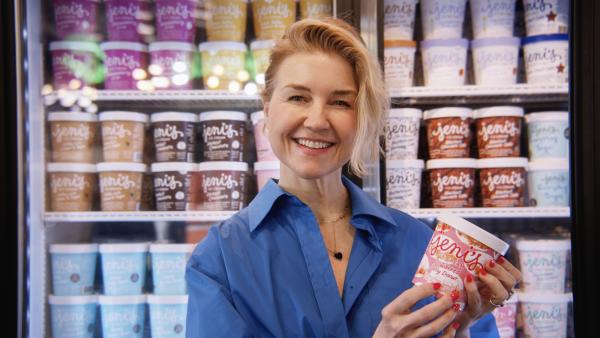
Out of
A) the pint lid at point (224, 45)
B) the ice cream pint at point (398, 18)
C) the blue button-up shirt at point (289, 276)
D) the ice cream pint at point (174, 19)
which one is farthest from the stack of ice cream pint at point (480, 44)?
the blue button-up shirt at point (289, 276)

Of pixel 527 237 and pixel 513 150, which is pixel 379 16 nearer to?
pixel 513 150

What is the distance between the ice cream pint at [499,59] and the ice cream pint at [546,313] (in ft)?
2.70

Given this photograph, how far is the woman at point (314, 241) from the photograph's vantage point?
3.02 ft

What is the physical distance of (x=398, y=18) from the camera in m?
1.84

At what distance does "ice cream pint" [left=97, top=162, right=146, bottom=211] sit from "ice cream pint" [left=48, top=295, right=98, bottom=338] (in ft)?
1.21

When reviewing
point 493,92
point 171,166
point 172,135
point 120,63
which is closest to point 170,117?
point 172,135

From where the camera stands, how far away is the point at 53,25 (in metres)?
1.94

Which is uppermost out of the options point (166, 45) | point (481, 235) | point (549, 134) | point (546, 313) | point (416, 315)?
point (166, 45)

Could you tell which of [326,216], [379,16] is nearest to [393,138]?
[379,16]

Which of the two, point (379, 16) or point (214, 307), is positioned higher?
point (379, 16)

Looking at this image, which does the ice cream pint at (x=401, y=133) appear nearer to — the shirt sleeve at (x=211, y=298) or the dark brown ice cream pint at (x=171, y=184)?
the dark brown ice cream pint at (x=171, y=184)

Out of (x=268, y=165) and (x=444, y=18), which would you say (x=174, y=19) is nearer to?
(x=268, y=165)

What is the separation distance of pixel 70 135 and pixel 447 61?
1484 millimetres

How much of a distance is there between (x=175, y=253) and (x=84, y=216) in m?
0.36
